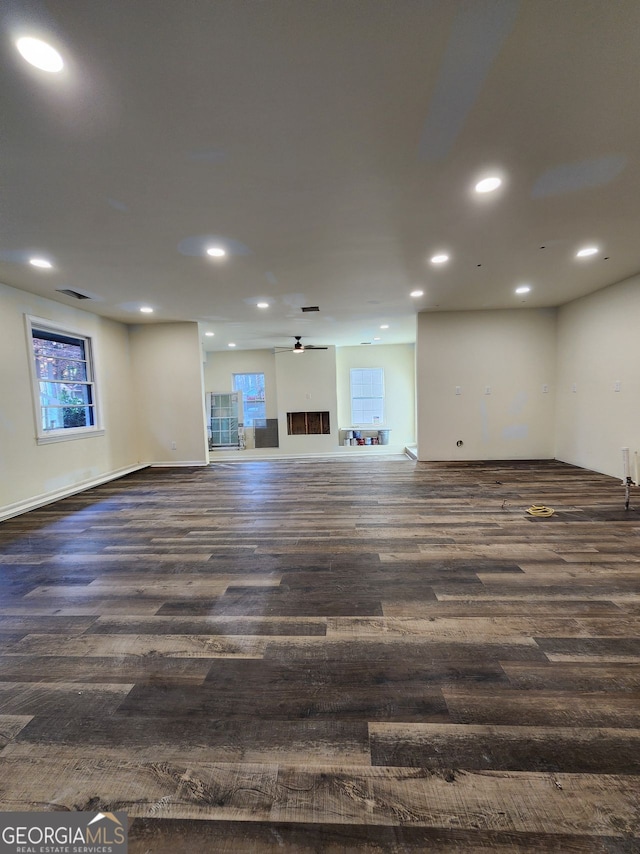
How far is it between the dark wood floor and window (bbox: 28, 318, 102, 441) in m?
2.21

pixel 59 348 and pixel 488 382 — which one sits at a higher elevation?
pixel 59 348

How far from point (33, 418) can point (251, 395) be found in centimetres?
692

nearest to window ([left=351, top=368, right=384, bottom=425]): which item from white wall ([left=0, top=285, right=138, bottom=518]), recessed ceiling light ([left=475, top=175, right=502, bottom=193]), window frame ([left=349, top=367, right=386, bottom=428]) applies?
window frame ([left=349, top=367, right=386, bottom=428])

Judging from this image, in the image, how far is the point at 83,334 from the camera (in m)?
5.54

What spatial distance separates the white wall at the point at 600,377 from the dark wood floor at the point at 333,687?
2.25 metres

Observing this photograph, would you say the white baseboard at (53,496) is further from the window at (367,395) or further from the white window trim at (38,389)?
the window at (367,395)

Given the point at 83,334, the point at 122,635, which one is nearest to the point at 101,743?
the point at 122,635

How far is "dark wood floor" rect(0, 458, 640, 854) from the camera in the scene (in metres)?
1.08

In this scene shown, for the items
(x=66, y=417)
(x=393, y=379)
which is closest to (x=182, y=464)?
(x=66, y=417)

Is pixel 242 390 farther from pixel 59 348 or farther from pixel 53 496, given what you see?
pixel 53 496

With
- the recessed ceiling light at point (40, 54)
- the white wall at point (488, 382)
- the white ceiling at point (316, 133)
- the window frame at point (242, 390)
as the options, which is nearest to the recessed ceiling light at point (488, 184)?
the white ceiling at point (316, 133)

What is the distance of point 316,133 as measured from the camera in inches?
74.8

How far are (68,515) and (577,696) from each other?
15.6ft

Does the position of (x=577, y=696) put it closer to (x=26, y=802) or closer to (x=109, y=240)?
(x=26, y=802)
